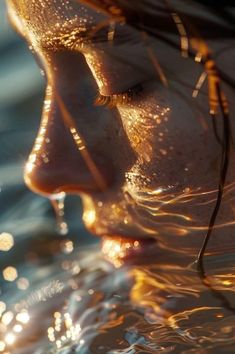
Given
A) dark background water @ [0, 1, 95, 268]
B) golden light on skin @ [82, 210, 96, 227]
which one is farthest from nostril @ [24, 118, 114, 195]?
dark background water @ [0, 1, 95, 268]

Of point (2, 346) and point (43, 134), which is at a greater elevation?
point (43, 134)

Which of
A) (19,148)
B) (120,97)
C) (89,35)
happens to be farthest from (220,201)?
(19,148)

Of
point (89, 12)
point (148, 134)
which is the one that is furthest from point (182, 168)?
point (89, 12)

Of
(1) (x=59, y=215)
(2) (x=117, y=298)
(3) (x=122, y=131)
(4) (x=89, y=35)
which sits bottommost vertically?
(1) (x=59, y=215)

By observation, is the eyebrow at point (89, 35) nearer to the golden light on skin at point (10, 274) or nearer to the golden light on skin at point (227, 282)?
the golden light on skin at point (227, 282)

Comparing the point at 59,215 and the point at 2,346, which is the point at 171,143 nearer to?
the point at 2,346
